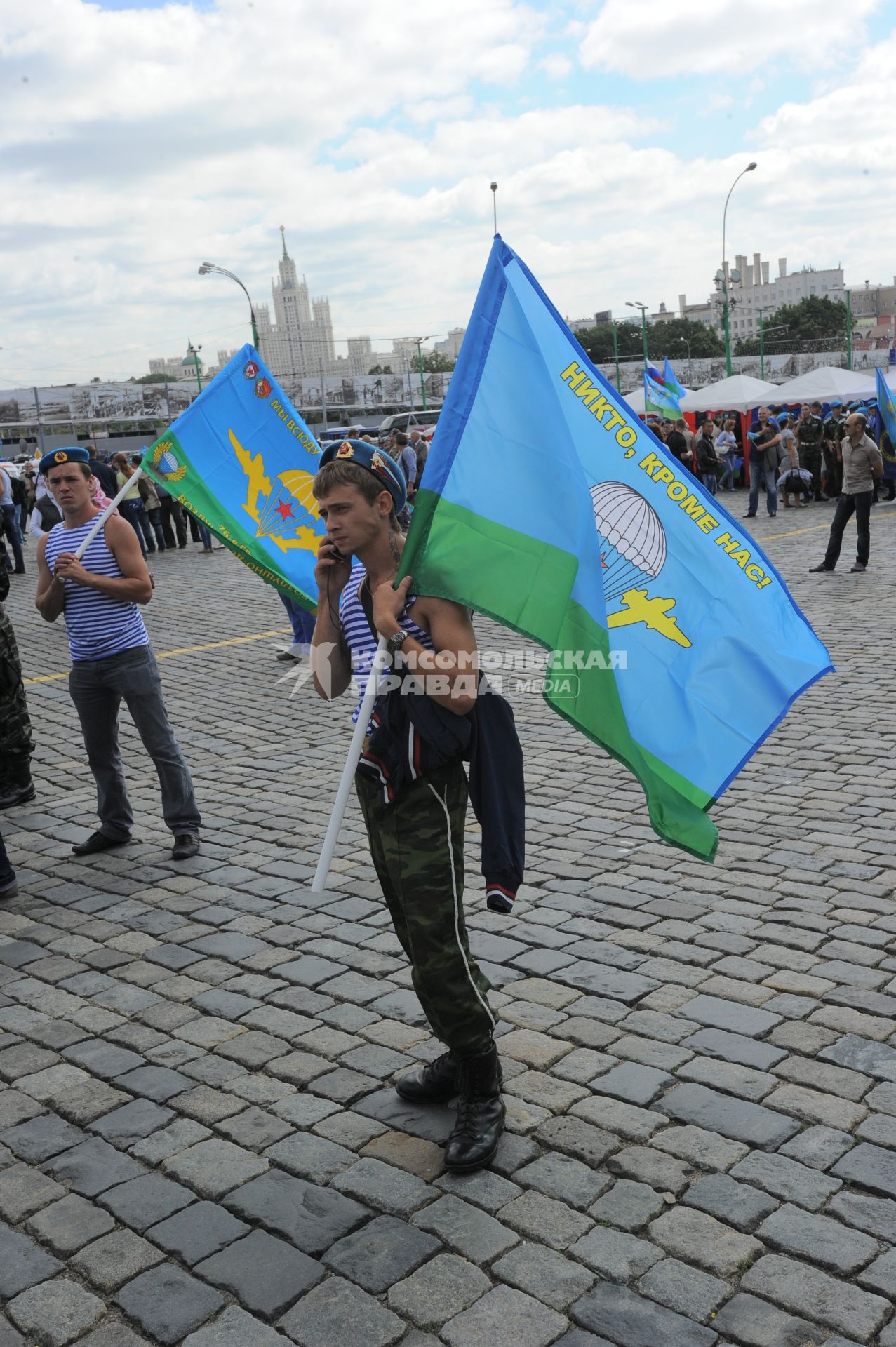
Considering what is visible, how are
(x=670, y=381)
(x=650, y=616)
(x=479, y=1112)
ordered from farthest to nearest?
(x=670, y=381), (x=650, y=616), (x=479, y=1112)

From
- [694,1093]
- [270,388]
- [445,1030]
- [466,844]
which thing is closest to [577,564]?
[445,1030]

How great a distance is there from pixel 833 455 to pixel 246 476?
61.3 ft

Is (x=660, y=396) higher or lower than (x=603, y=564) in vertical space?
higher

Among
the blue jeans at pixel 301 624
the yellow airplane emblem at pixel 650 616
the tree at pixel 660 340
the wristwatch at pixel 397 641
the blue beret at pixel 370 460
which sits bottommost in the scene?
the blue jeans at pixel 301 624

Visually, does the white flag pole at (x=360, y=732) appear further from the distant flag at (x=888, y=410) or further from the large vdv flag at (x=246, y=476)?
the distant flag at (x=888, y=410)

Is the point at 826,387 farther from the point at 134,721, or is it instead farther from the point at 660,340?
the point at 660,340

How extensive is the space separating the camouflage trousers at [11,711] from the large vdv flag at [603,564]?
15.6ft

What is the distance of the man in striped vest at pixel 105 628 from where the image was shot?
5.90 meters

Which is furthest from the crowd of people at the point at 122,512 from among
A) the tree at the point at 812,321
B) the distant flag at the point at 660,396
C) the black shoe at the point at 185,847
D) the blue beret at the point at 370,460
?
the tree at the point at 812,321

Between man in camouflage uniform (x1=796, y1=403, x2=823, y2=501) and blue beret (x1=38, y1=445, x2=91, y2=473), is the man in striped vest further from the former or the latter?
man in camouflage uniform (x1=796, y1=403, x2=823, y2=501)

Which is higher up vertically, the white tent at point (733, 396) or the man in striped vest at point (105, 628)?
the white tent at point (733, 396)

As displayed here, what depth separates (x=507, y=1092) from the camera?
370cm

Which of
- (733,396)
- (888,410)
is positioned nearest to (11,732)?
(888,410)

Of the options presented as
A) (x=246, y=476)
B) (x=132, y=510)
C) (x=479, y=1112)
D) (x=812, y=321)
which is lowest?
(x=479, y=1112)
